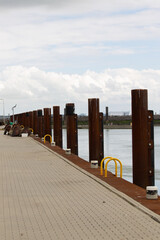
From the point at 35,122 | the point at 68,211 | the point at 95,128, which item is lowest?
the point at 68,211

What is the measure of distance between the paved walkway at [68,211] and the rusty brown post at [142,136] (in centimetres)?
104

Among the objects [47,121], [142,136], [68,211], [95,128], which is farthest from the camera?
[47,121]

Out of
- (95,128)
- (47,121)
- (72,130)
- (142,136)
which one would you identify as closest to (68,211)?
(142,136)

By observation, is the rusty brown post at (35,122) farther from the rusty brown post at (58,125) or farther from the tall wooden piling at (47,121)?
the rusty brown post at (58,125)

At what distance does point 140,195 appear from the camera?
8391 mm

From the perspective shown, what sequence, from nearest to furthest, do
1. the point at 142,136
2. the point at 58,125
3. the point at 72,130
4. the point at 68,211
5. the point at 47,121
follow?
the point at 68,211 < the point at 142,136 < the point at 72,130 < the point at 58,125 < the point at 47,121

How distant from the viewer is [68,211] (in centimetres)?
727

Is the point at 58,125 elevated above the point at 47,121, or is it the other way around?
the point at 47,121

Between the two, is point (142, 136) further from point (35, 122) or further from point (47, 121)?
point (35, 122)

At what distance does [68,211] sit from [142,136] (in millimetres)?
3704

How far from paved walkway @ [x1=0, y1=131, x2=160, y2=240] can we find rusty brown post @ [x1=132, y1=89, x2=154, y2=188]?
1.04 m

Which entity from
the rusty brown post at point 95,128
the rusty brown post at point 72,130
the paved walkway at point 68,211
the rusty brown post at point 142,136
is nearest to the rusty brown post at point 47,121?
the rusty brown post at point 72,130

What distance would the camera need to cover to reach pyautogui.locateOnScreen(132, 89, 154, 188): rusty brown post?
10.5 metres

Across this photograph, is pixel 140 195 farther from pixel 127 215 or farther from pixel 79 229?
pixel 79 229
